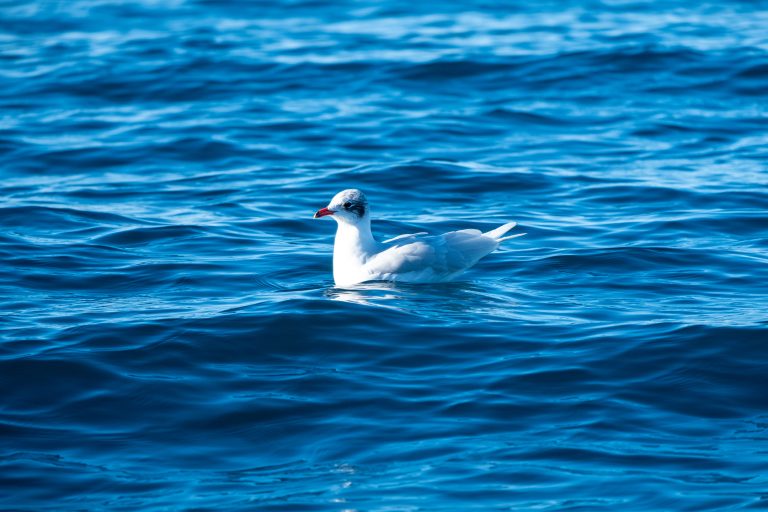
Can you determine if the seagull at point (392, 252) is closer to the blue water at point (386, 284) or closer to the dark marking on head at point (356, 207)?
the dark marking on head at point (356, 207)

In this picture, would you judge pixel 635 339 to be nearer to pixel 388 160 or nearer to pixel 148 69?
pixel 388 160

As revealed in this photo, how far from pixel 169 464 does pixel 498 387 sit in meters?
2.35

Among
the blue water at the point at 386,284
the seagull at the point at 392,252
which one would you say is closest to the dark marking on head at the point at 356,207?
the seagull at the point at 392,252

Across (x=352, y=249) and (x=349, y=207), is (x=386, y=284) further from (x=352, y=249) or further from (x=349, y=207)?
(x=349, y=207)

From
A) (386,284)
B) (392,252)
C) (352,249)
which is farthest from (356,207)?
(386,284)

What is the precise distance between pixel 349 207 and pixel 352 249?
402 millimetres

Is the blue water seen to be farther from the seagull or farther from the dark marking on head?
the dark marking on head

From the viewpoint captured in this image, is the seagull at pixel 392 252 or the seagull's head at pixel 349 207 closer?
the seagull at pixel 392 252

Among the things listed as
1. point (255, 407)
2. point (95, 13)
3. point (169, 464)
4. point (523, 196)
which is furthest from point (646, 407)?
point (95, 13)

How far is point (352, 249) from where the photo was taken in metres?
11.1

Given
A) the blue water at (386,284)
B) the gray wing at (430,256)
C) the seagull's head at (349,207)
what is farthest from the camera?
the seagull's head at (349,207)

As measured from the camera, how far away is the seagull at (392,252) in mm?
10898

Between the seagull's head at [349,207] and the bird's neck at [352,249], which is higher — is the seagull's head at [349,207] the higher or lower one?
the higher one

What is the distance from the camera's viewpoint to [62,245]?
1244 cm
